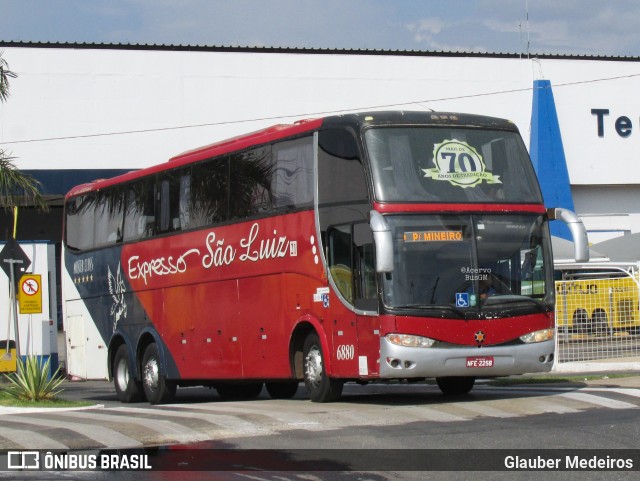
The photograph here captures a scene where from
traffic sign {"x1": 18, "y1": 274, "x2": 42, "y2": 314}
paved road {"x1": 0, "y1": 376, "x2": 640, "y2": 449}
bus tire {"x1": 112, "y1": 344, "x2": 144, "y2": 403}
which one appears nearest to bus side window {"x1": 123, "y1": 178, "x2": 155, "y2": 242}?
bus tire {"x1": 112, "y1": 344, "x2": 144, "y2": 403}

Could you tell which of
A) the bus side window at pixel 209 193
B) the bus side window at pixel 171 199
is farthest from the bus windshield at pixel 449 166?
the bus side window at pixel 171 199

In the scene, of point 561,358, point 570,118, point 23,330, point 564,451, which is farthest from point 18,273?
point 570,118

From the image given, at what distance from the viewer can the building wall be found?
4578 centimetres

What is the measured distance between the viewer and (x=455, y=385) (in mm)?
17797

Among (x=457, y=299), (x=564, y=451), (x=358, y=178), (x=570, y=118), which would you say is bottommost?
(x=564, y=451)

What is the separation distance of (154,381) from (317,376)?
5384 mm

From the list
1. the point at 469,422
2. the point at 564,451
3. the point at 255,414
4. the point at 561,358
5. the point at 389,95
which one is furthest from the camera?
the point at 389,95

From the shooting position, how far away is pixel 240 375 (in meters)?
18.6

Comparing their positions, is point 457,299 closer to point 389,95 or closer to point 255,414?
point 255,414

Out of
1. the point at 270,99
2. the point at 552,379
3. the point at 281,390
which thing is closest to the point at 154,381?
the point at 281,390

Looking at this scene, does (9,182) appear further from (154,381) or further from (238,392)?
(238,392)

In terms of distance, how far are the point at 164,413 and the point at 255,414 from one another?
57.0 inches

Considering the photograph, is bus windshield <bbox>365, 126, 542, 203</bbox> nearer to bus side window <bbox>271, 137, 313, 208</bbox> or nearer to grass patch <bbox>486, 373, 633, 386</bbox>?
bus side window <bbox>271, 137, 313, 208</bbox>

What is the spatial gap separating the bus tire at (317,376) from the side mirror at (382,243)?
2.10 meters
